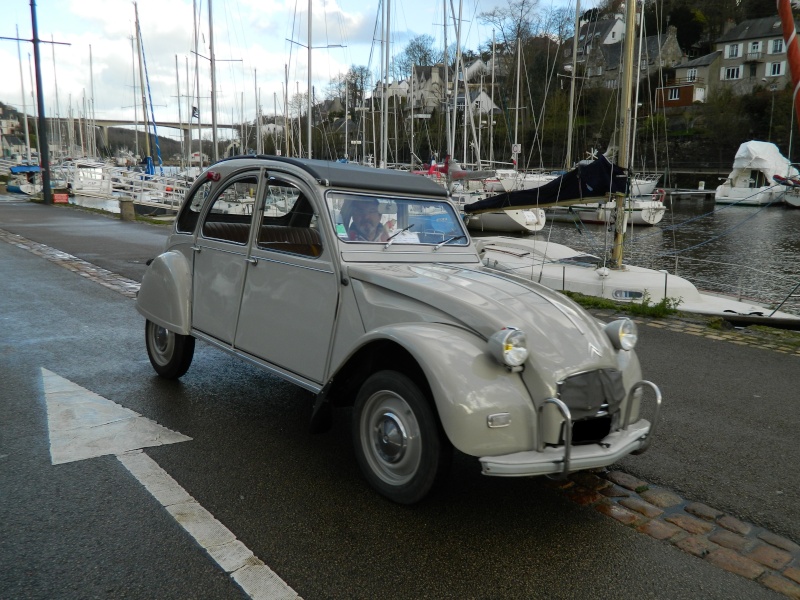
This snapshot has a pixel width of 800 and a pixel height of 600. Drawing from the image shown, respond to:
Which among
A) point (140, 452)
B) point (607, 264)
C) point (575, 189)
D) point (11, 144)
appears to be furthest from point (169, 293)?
point (11, 144)

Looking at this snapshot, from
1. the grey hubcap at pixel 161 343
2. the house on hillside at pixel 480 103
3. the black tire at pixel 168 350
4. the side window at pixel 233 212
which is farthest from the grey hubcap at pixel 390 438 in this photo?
the house on hillside at pixel 480 103

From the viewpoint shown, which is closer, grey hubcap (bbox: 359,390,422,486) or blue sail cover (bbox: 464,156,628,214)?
grey hubcap (bbox: 359,390,422,486)

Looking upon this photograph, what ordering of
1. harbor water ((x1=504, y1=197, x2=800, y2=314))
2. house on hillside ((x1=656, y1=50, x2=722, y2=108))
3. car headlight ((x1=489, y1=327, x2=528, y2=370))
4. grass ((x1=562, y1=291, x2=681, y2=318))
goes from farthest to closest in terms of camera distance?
house on hillside ((x1=656, y1=50, x2=722, y2=108)) → harbor water ((x1=504, y1=197, x2=800, y2=314)) → grass ((x1=562, y1=291, x2=681, y2=318)) → car headlight ((x1=489, y1=327, x2=528, y2=370))

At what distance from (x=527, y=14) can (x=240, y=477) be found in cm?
4557

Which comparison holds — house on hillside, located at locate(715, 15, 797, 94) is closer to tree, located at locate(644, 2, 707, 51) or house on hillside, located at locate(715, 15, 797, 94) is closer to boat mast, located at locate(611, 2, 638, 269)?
tree, located at locate(644, 2, 707, 51)

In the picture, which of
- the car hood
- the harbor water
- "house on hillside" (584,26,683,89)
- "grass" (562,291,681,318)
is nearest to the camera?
the car hood

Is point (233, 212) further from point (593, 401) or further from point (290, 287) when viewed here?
point (593, 401)

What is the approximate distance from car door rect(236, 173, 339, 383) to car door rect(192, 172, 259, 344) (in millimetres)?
163

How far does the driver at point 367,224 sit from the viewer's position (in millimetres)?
4695

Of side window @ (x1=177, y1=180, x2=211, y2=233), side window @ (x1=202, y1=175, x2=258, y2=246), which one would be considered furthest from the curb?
side window @ (x1=177, y1=180, x2=211, y2=233)

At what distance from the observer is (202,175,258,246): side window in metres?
5.25

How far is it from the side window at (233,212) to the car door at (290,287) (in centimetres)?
20

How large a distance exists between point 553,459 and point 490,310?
896 millimetres

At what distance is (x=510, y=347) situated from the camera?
3527 mm
